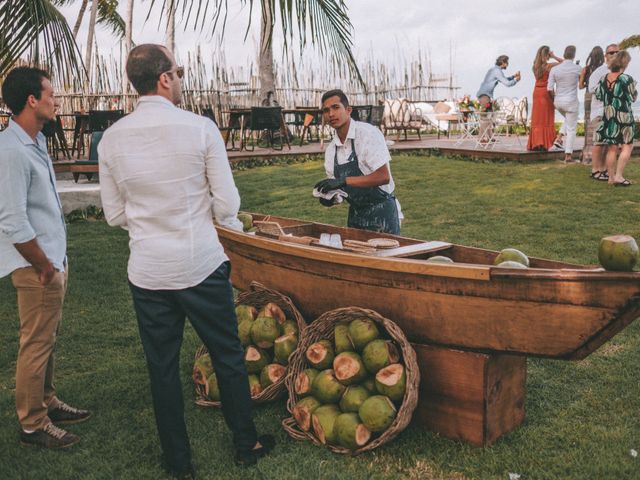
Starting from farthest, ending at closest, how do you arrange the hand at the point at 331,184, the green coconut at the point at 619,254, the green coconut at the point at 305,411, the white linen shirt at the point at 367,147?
1. the white linen shirt at the point at 367,147
2. the hand at the point at 331,184
3. the green coconut at the point at 305,411
4. the green coconut at the point at 619,254

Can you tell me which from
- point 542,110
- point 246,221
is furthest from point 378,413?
point 542,110

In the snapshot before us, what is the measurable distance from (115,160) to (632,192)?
303 inches

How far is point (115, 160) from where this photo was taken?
2549mm

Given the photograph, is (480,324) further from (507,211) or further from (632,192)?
(632,192)

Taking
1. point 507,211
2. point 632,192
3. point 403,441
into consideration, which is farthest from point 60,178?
point 403,441

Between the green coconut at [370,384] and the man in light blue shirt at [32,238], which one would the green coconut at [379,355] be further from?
the man in light blue shirt at [32,238]

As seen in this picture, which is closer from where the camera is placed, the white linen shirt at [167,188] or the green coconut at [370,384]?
the white linen shirt at [167,188]

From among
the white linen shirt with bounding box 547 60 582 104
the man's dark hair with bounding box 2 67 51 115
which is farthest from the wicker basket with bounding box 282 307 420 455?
the white linen shirt with bounding box 547 60 582 104

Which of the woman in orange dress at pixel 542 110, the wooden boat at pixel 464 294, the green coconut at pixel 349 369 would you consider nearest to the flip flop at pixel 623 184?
the woman in orange dress at pixel 542 110

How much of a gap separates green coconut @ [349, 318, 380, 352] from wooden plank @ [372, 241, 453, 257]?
35 centimetres

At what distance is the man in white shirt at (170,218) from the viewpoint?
250 centimetres

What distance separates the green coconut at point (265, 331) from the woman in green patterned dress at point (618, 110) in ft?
22.1

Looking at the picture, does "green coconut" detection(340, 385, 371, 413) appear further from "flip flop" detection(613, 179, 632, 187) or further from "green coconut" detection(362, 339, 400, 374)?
"flip flop" detection(613, 179, 632, 187)

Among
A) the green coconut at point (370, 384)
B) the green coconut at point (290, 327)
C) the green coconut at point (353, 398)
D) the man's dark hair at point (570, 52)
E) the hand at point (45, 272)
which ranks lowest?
the green coconut at point (353, 398)
